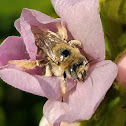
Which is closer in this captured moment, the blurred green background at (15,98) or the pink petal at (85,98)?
the pink petal at (85,98)

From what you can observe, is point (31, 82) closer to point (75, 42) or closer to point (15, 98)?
point (75, 42)

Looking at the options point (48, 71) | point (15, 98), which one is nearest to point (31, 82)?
point (48, 71)

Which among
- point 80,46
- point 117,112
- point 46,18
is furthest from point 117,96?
point 46,18

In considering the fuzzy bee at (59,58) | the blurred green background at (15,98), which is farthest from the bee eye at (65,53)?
the blurred green background at (15,98)

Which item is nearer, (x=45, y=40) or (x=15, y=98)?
(x=45, y=40)

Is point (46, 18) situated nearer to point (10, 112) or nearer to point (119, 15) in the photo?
point (119, 15)

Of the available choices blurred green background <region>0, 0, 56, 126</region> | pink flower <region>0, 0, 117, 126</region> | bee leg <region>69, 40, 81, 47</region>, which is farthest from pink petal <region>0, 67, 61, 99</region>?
blurred green background <region>0, 0, 56, 126</region>

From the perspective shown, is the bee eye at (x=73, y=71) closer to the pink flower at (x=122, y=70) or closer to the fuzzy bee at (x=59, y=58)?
the fuzzy bee at (x=59, y=58)
